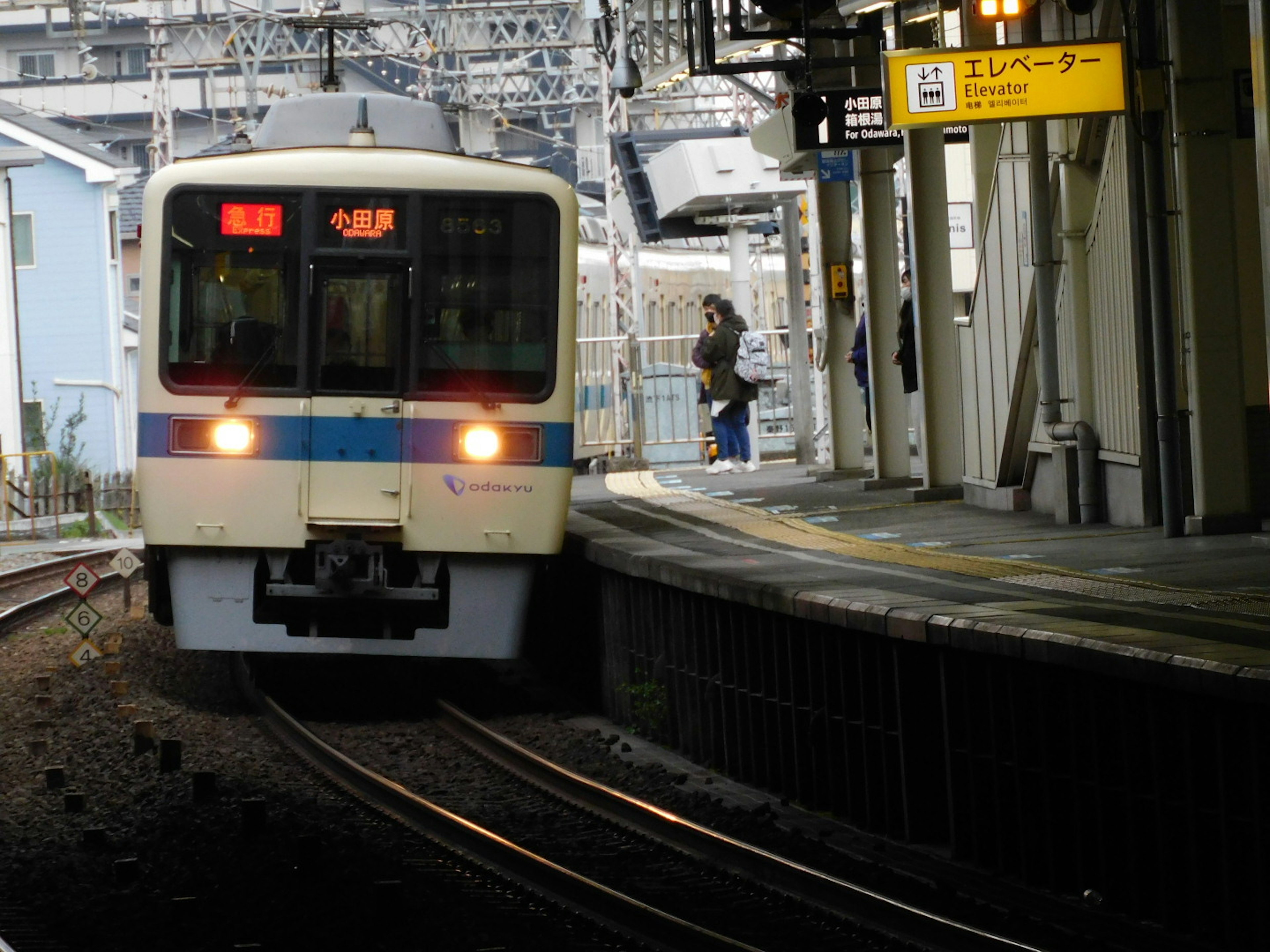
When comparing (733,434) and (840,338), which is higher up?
(840,338)

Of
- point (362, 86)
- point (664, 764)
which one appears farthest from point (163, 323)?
point (362, 86)

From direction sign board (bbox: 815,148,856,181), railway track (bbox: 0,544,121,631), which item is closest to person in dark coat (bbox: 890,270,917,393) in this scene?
direction sign board (bbox: 815,148,856,181)

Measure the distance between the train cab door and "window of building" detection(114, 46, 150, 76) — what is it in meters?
53.9

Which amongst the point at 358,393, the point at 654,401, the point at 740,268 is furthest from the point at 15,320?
the point at 358,393

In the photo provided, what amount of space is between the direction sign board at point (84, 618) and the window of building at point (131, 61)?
5169cm

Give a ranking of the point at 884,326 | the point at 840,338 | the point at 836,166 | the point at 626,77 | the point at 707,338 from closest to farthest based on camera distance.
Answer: the point at 884,326
the point at 626,77
the point at 836,166
the point at 840,338
the point at 707,338

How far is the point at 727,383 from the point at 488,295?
25.9ft

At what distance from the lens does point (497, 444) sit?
1071 centimetres

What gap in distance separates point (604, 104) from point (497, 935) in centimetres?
2304

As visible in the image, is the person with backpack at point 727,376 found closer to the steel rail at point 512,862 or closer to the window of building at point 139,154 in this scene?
the steel rail at point 512,862

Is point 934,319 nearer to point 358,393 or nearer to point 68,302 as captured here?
point 358,393

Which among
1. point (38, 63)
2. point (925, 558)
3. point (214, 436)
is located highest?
point (38, 63)

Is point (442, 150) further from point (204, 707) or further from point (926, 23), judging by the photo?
point (926, 23)

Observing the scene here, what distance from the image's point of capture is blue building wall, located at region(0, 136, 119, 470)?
122 ft
